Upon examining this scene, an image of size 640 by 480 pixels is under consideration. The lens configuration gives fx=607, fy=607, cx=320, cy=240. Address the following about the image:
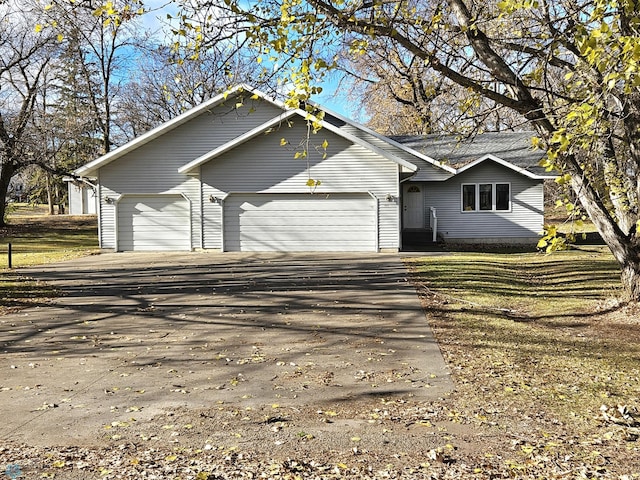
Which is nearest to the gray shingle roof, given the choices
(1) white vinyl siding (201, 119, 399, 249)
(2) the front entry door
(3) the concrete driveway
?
(2) the front entry door

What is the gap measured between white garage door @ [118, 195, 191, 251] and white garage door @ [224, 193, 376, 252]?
6.94 feet

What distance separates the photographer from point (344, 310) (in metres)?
10.7

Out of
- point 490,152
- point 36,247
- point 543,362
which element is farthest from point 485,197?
point 36,247

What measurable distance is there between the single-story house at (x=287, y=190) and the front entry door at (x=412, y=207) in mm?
60

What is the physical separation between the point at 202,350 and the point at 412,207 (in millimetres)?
19389

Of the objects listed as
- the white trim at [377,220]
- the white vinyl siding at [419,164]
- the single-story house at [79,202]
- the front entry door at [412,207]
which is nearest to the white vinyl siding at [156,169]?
the white vinyl siding at [419,164]

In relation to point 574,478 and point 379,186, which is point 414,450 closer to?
point 574,478

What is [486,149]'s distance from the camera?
27.5 meters

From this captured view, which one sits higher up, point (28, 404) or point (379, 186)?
point (379, 186)

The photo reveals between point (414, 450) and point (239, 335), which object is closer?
point (414, 450)

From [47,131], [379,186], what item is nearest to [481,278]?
[379,186]

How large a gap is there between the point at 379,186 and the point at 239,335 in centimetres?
1350

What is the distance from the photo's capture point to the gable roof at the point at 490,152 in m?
24.8

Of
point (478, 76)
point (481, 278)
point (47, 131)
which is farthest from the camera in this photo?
point (47, 131)
